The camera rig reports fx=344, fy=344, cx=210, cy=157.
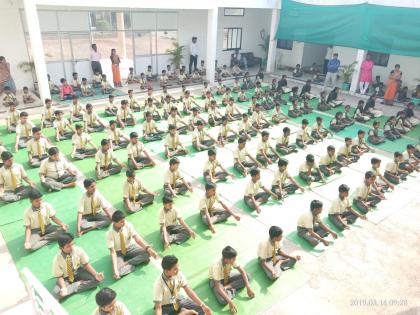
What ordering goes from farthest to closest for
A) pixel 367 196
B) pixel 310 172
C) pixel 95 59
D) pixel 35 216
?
1. pixel 95 59
2. pixel 310 172
3. pixel 367 196
4. pixel 35 216

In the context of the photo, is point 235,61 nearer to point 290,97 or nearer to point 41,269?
point 290,97

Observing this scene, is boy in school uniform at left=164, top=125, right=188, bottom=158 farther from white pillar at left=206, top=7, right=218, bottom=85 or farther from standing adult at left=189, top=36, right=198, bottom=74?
standing adult at left=189, top=36, right=198, bottom=74

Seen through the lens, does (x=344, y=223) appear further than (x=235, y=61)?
No

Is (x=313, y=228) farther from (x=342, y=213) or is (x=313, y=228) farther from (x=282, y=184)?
(x=282, y=184)

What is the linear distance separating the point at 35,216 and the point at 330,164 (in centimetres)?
776

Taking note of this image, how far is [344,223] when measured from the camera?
7.50 metres


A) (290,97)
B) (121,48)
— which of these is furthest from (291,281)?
(121,48)

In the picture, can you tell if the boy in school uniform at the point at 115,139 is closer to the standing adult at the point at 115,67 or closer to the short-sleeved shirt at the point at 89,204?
the short-sleeved shirt at the point at 89,204

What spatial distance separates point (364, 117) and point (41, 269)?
13131 millimetres

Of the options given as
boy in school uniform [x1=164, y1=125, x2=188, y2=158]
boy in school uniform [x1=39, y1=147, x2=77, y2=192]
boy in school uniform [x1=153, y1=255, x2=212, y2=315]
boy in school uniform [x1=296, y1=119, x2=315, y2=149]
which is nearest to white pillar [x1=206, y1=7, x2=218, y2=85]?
boy in school uniform [x1=296, y1=119, x2=315, y2=149]

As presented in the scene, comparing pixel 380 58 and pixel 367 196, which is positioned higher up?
pixel 380 58

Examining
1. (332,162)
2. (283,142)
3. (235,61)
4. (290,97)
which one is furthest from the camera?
(235,61)

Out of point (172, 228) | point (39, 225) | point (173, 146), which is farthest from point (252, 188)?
point (39, 225)

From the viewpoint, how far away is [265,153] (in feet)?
33.9
